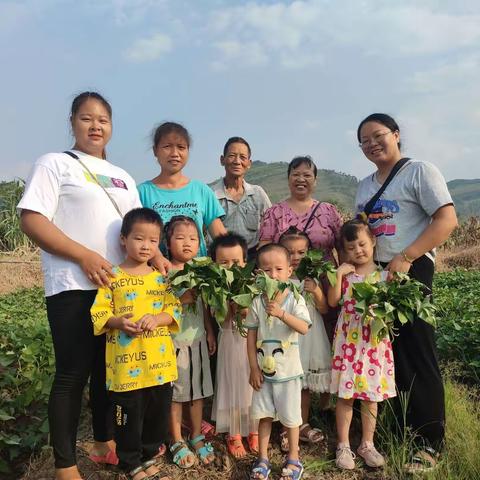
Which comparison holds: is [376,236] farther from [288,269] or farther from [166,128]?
[166,128]

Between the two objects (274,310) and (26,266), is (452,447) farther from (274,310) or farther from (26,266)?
(26,266)

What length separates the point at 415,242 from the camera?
304cm

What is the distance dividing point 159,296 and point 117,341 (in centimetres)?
36

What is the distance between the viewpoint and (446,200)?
3016mm

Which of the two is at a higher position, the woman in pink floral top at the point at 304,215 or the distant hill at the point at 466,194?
the distant hill at the point at 466,194

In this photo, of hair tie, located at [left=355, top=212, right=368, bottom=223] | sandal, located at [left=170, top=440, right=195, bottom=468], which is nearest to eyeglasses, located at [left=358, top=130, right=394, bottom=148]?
hair tie, located at [left=355, top=212, right=368, bottom=223]

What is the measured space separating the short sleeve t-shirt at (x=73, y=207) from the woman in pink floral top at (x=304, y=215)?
1.32 metres

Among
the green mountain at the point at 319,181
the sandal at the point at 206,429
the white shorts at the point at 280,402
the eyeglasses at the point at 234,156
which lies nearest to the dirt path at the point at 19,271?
the eyeglasses at the point at 234,156

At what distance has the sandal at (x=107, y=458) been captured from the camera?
10.1ft

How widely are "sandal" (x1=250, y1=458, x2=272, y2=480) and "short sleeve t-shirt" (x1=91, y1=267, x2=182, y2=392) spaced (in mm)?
749

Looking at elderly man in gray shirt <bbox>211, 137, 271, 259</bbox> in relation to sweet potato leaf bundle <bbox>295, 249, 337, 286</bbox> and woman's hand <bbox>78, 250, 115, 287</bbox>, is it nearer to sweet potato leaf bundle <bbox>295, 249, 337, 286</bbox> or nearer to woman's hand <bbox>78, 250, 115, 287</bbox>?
sweet potato leaf bundle <bbox>295, 249, 337, 286</bbox>

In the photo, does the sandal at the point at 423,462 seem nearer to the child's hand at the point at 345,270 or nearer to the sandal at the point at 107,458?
the child's hand at the point at 345,270

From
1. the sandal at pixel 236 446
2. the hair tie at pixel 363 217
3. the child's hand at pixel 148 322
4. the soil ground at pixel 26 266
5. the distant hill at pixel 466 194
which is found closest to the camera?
the child's hand at pixel 148 322

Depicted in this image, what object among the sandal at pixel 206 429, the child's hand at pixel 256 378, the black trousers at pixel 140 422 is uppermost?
the child's hand at pixel 256 378
